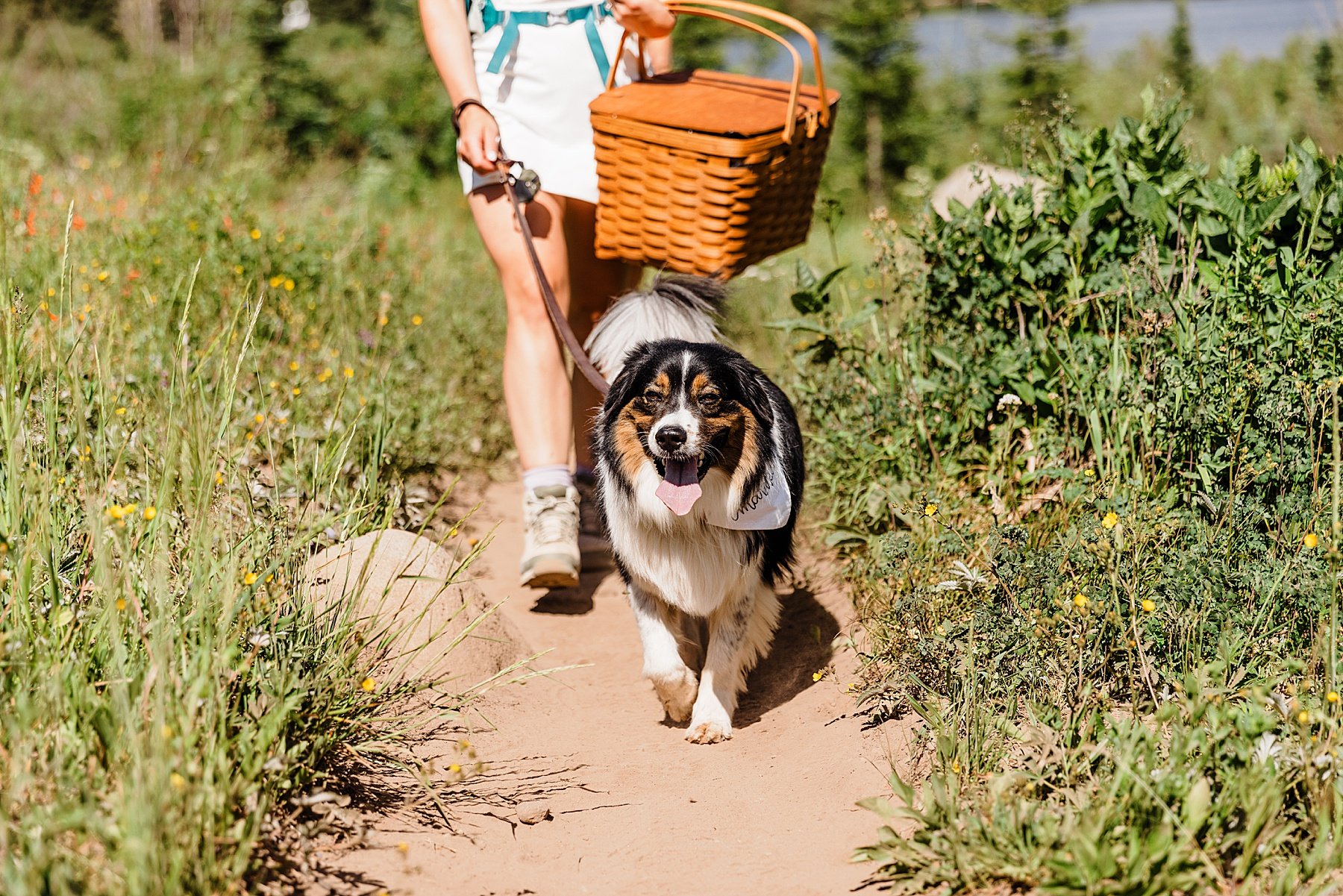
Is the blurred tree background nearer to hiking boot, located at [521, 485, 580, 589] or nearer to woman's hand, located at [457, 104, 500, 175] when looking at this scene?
woman's hand, located at [457, 104, 500, 175]

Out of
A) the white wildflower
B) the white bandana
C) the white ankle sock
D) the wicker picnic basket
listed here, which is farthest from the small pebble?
the wicker picnic basket

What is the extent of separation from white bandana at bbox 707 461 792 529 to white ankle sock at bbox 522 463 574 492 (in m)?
0.82

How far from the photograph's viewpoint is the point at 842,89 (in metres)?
10.7

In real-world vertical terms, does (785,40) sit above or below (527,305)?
above

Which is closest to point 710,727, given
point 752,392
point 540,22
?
point 752,392

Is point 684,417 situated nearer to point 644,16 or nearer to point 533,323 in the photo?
point 533,323

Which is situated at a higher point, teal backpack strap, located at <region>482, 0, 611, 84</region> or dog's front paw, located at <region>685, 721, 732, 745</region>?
teal backpack strap, located at <region>482, 0, 611, 84</region>

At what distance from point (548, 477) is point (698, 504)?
82 centimetres

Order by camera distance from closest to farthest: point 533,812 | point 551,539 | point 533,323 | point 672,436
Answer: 1. point 533,812
2. point 672,436
3. point 551,539
4. point 533,323

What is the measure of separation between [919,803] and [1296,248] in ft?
6.80

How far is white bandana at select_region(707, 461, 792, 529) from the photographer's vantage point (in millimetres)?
3301

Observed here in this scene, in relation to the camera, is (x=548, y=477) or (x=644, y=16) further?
(x=548, y=477)

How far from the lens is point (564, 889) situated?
245 centimetres

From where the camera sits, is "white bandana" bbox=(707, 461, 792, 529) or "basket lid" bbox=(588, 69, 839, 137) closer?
"white bandana" bbox=(707, 461, 792, 529)
